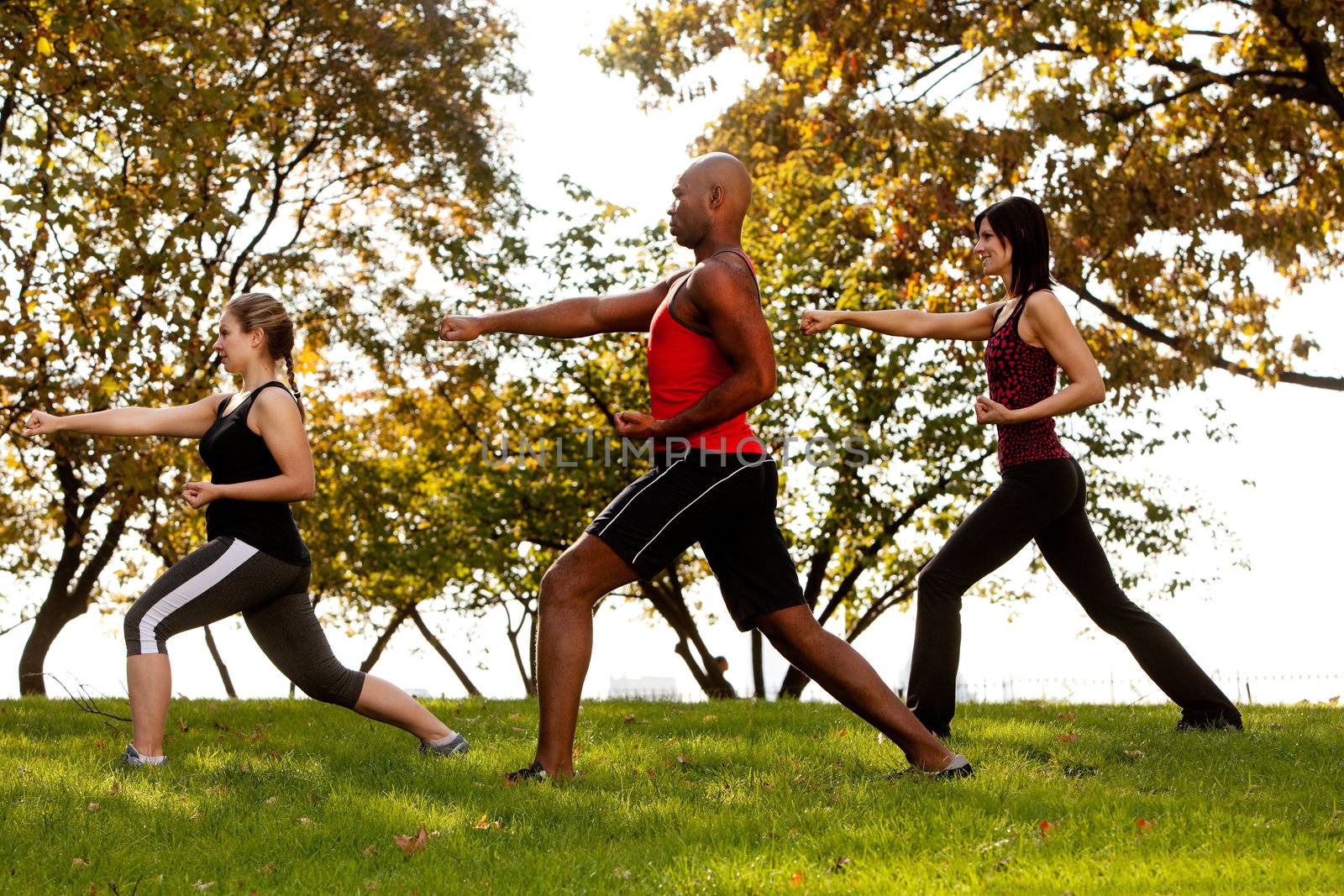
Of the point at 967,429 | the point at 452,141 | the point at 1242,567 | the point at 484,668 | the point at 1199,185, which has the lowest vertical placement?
the point at 484,668

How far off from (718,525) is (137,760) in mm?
2990

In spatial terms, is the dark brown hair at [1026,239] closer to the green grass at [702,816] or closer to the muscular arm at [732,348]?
the muscular arm at [732,348]

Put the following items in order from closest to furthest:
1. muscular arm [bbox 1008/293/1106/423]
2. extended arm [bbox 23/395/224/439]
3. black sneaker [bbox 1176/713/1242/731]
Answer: muscular arm [bbox 1008/293/1106/423]
extended arm [bbox 23/395/224/439]
black sneaker [bbox 1176/713/1242/731]

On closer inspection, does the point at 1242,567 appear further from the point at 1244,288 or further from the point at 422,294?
the point at 422,294

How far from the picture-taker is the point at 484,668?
30.1 meters

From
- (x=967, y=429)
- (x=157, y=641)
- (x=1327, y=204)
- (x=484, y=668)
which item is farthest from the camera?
(x=484, y=668)

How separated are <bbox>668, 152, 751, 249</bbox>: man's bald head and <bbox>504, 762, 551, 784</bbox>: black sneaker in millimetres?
2170

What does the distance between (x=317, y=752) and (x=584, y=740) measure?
1.35m

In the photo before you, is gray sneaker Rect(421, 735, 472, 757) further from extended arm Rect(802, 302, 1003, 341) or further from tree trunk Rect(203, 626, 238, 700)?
tree trunk Rect(203, 626, 238, 700)

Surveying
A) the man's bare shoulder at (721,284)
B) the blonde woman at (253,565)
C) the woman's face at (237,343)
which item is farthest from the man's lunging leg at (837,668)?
Result: the woman's face at (237,343)

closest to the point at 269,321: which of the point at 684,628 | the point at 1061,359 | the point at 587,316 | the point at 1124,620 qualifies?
the point at 587,316

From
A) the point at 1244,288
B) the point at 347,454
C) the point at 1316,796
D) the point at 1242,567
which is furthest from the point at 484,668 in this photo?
the point at 1316,796

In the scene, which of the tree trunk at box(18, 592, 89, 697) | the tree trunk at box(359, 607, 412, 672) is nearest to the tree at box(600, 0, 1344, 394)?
the tree trunk at box(18, 592, 89, 697)

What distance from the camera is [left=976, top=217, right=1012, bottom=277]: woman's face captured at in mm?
5871
